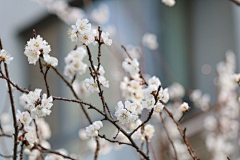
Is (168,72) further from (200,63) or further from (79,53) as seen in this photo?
(79,53)

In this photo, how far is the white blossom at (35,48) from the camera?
0.76m

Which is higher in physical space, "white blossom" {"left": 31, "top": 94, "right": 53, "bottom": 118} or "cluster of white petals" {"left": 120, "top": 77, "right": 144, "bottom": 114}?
"cluster of white petals" {"left": 120, "top": 77, "right": 144, "bottom": 114}

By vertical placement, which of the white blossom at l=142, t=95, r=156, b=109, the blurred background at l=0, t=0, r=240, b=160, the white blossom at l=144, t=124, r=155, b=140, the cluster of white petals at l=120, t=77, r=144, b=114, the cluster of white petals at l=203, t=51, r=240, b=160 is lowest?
the white blossom at l=142, t=95, r=156, b=109

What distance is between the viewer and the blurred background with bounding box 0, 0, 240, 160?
9.33 ft

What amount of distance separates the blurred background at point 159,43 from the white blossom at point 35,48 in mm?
1827

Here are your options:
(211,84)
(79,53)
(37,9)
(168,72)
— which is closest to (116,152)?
(168,72)

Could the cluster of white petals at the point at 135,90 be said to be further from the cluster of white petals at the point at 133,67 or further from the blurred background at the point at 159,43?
the blurred background at the point at 159,43

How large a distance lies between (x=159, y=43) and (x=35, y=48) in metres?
2.46

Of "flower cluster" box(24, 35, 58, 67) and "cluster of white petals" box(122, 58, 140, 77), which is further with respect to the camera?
"cluster of white petals" box(122, 58, 140, 77)

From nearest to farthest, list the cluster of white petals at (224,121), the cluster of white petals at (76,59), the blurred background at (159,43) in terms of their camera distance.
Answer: the cluster of white petals at (76,59), the cluster of white petals at (224,121), the blurred background at (159,43)

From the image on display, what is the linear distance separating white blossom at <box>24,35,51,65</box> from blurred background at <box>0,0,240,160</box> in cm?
183

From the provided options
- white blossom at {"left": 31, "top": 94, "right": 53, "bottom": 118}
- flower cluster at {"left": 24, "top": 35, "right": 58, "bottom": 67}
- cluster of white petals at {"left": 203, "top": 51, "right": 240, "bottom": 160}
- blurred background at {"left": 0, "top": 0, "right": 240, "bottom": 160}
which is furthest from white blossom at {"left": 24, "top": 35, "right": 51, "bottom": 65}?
blurred background at {"left": 0, "top": 0, "right": 240, "bottom": 160}

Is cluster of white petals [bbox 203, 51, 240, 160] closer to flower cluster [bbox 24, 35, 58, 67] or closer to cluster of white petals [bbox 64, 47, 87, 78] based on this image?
cluster of white petals [bbox 64, 47, 87, 78]

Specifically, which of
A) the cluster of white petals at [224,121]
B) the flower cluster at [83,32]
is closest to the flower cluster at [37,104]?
the flower cluster at [83,32]
